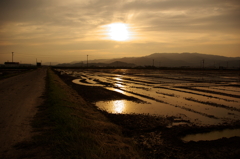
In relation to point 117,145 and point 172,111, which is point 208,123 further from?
point 117,145

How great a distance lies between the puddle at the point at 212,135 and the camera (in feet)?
24.6

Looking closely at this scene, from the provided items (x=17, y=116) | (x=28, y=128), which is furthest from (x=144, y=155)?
(x=17, y=116)

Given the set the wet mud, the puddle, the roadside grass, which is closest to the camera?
the roadside grass

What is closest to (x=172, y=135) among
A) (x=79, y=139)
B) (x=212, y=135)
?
(x=212, y=135)

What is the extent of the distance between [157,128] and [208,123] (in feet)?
10.1

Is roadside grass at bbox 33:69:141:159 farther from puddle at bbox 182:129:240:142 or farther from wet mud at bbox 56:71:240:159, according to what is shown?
puddle at bbox 182:129:240:142

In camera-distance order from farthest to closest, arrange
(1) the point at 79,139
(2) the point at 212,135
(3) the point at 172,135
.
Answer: (2) the point at 212,135 → (3) the point at 172,135 → (1) the point at 79,139

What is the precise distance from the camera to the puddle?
7.50 m

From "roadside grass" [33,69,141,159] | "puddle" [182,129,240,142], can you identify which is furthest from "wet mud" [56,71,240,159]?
"roadside grass" [33,69,141,159]

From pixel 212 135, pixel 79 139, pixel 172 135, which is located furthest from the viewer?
pixel 212 135

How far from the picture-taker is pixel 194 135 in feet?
25.9

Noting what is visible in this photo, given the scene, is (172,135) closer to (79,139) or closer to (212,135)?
(212,135)

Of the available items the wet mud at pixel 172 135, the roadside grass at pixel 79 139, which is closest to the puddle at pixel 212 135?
the wet mud at pixel 172 135

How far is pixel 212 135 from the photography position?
7938mm
